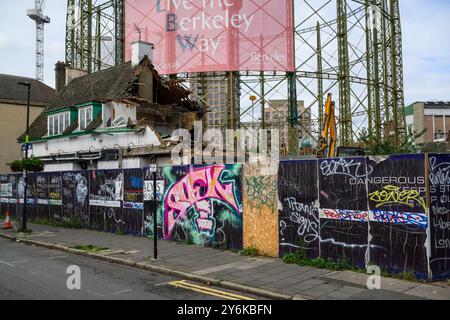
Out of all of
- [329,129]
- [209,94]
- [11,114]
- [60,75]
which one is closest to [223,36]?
[209,94]

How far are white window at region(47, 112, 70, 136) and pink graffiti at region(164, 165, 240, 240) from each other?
48.3 feet

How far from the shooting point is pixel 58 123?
2700 centimetres

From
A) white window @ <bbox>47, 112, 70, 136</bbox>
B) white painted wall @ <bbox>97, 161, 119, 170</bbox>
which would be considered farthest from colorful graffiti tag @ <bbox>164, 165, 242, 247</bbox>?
white window @ <bbox>47, 112, 70, 136</bbox>

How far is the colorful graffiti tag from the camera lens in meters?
12.3

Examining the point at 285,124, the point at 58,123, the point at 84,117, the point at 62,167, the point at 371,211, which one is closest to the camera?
the point at 371,211

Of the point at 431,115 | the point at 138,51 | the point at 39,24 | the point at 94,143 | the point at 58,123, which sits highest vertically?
the point at 39,24

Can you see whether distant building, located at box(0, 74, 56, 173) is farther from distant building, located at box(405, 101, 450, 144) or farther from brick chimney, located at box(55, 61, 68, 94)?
distant building, located at box(405, 101, 450, 144)

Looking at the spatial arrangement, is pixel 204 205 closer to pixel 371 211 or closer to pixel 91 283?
pixel 91 283

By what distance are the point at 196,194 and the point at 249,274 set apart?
435 centimetres

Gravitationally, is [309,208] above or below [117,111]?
below

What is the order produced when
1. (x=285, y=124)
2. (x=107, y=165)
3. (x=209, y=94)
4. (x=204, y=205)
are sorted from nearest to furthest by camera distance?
(x=204, y=205) < (x=107, y=165) < (x=285, y=124) < (x=209, y=94)

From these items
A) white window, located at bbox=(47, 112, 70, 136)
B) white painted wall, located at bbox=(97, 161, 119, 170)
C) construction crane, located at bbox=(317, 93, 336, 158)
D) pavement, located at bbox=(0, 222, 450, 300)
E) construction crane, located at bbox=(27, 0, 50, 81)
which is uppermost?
construction crane, located at bbox=(27, 0, 50, 81)
